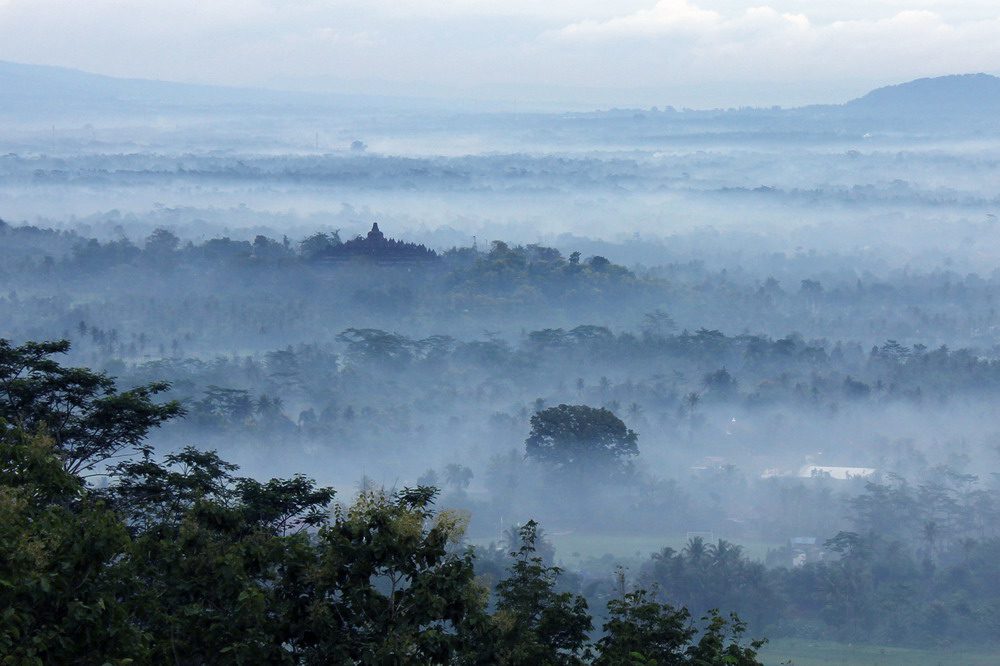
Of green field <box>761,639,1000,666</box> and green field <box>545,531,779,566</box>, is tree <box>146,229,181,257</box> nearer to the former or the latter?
green field <box>545,531,779,566</box>

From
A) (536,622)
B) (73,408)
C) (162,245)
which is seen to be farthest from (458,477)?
(162,245)

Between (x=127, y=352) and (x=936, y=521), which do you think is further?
(x=127, y=352)

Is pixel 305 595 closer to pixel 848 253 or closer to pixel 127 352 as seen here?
pixel 127 352

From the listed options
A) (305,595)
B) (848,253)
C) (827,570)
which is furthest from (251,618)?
(848,253)

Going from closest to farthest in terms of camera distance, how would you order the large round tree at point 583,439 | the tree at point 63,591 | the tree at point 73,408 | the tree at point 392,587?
the tree at point 63,591, the tree at point 392,587, the tree at point 73,408, the large round tree at point 583,439

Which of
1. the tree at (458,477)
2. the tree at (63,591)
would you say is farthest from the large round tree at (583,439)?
the tree at (63,591)

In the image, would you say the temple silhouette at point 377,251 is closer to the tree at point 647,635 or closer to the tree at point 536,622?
the tree at point 536,622

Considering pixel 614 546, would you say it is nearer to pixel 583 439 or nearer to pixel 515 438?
pixel 583 439
